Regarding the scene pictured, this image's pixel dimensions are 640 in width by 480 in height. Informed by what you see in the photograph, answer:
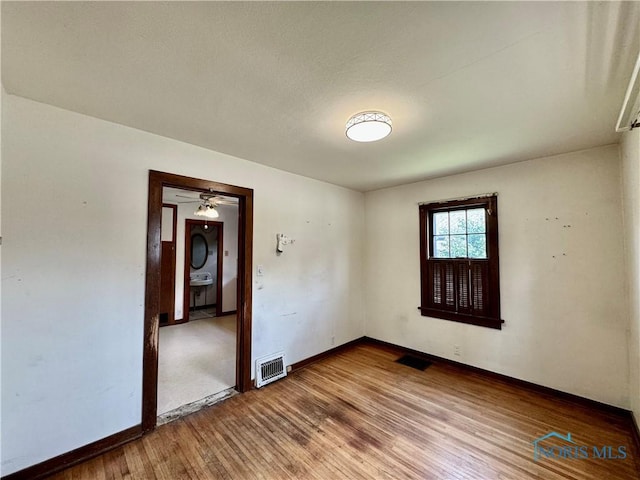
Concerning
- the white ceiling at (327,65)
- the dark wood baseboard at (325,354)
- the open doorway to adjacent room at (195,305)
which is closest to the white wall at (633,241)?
the white ceiling at (327,65)

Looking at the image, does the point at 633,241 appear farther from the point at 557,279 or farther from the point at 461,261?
the point at 461,261

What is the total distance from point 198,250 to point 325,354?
471 cm

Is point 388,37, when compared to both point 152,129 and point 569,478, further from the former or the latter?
point 569,478

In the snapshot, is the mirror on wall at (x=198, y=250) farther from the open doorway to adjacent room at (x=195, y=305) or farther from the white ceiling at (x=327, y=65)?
the white ceiling at (x=327, y=65)

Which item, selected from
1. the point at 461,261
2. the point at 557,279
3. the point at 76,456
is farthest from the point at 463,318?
the point at 76,456

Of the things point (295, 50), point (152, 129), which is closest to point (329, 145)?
point (295, 50)

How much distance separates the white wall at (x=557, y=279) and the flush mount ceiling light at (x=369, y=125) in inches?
81.8

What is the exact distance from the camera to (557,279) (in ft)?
9.08

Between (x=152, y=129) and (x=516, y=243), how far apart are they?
393 cm

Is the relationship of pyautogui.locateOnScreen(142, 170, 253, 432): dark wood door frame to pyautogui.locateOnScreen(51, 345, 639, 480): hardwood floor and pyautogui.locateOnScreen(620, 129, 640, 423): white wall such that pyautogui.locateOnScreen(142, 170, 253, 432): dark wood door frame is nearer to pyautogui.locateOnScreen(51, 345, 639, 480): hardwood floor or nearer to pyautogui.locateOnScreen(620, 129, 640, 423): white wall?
pyautogui.locateOnScreen(51, 345, 639, 480): hardwood floor

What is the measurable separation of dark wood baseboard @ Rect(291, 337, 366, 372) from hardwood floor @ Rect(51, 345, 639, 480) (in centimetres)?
35

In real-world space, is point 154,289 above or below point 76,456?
above

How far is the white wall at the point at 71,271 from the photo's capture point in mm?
1700

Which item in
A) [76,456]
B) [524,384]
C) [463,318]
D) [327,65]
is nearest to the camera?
[327,65]
